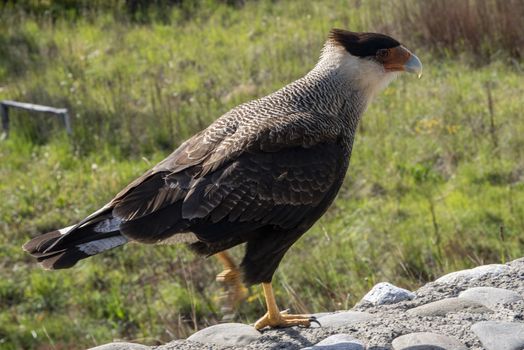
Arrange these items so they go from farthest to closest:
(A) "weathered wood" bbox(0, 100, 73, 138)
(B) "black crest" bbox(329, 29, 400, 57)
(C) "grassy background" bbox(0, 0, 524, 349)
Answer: (A) "weathered wood" bbox(0, 100, 73, 138) → (C) "grassy background" bbox(0, 0, 524, 349) → (B) "black crest" bbox(329, 29, 400, 57)

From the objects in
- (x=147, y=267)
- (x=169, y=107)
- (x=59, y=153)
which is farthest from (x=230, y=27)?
(x=147, y=267)

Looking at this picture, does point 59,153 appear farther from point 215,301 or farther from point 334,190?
point 334,190

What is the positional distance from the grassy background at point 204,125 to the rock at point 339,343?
1.20 meters

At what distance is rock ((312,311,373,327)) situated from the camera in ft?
15.0

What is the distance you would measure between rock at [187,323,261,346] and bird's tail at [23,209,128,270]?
1.92 feet

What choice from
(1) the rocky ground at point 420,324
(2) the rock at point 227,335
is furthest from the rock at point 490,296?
(2) the rock at point 227,335

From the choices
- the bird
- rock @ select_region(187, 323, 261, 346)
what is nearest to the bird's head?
the bird

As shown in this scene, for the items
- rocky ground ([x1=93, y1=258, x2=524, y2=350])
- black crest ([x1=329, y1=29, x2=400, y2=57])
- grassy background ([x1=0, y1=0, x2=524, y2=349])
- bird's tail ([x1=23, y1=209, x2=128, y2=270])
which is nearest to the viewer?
rocky ground ([x1=93, y1=258, x2=524, y2=350])

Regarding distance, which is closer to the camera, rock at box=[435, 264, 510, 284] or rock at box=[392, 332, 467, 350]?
rock at box=[392, 332, 467, 350]

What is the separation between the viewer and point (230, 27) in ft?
40.2

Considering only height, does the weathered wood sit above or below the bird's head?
below

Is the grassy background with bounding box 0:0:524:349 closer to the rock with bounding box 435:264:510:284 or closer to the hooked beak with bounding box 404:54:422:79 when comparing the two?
the rock with bounding box 435:264:510:284

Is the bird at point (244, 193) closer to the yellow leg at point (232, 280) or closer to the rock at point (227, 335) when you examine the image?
the yellow leg at point (232, 280)

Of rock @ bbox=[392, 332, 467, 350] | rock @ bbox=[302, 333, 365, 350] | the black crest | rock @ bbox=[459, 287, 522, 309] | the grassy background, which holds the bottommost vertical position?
the grassy background
